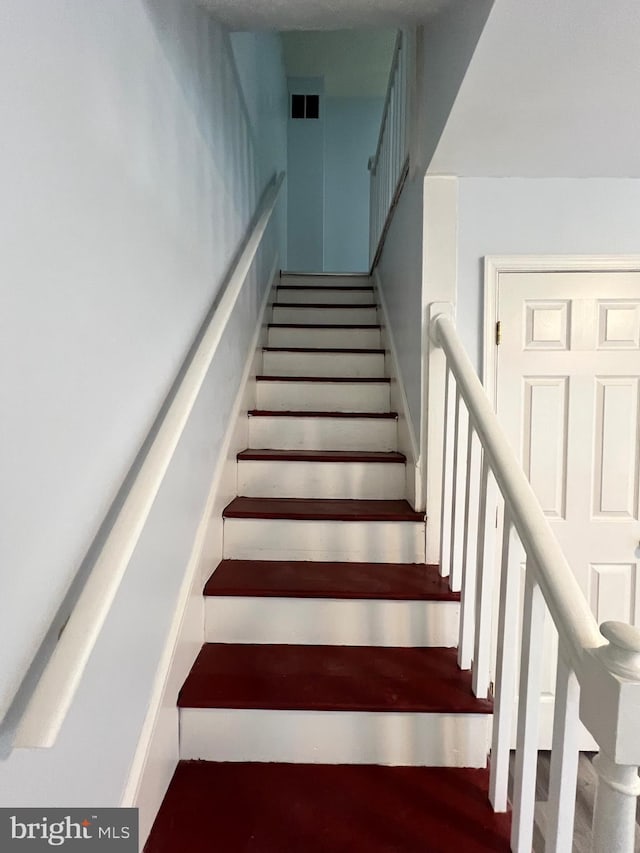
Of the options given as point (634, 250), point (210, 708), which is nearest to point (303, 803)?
point (210, 708)

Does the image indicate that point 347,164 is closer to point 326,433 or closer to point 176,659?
point 326,433

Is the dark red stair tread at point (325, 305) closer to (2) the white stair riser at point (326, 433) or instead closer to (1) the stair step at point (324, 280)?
(1) the stair step at point (324, 280)

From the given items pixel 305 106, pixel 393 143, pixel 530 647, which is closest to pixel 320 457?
pixel 530 647

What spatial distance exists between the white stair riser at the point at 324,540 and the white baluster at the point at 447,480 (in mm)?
112

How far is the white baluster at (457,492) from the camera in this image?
5.52ft

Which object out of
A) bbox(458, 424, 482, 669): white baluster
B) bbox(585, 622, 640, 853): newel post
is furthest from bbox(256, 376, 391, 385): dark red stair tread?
bbox(585, 622, 640, 853): newel post

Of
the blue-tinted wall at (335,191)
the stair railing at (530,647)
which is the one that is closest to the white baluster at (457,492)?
the stair railing at (530,647)

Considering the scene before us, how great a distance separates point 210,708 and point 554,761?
85 cm

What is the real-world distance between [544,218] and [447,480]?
108cm

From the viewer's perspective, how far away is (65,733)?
915mm

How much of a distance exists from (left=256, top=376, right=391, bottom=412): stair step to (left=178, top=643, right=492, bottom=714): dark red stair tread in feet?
4.28

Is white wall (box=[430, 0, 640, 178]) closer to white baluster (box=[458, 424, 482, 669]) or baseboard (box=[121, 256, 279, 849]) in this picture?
white baluster (box=[458, 424, 482, 669])

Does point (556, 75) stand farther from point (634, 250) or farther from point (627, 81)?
point (634, 250)

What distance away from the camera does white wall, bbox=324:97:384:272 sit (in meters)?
5.81
